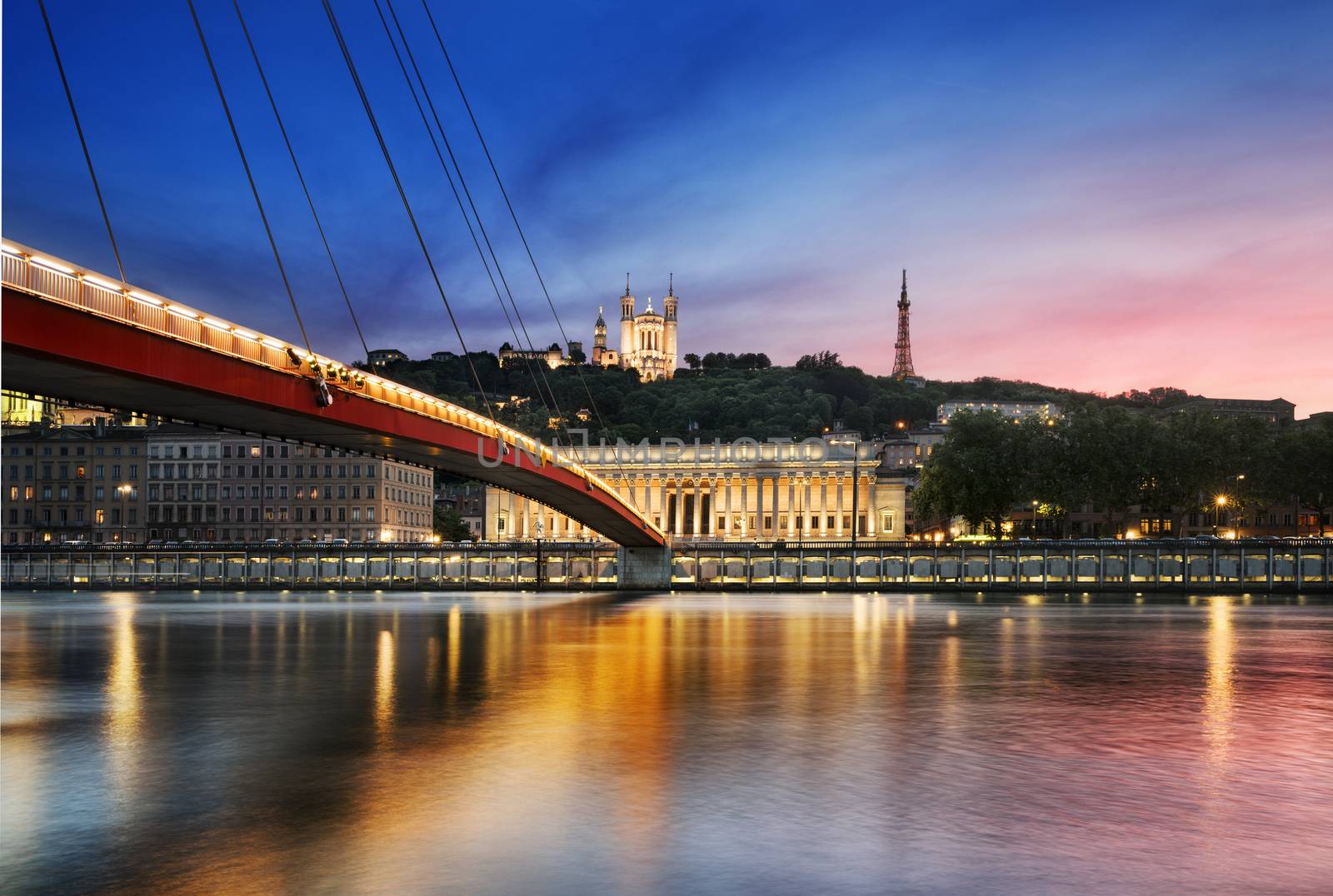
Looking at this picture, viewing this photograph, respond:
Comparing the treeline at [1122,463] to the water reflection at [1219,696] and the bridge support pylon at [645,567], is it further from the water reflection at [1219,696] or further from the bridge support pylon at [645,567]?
the water reflection at [1219,696]

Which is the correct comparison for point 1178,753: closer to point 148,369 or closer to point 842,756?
point 842,756

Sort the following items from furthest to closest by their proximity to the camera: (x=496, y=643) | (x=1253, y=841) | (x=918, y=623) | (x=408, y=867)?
(x=918, y=623), (x=496, y=643), (x=1253, y=841), (x=408, y=867)

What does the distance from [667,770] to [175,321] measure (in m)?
25.0

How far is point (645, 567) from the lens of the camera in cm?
11162

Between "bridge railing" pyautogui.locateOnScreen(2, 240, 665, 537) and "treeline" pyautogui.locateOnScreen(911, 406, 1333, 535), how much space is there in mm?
85244

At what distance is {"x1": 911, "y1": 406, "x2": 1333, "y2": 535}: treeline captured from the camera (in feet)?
413

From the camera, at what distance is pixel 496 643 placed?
42500 millimetres

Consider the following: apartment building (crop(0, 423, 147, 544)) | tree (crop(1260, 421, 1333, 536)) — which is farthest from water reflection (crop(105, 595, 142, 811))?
apartment building (crop(0, 423, 147, 544))

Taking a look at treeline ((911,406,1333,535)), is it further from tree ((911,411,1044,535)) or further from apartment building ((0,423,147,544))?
apartment building ((0,423,147,544))

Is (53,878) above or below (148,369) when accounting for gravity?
below

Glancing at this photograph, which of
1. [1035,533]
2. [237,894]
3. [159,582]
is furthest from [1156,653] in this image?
[1035,533]

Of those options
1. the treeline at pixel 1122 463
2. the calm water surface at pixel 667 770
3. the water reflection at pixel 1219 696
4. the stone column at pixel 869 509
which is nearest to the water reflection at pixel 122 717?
the calm water surface at pixel 667 770

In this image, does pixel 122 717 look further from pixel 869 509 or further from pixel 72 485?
pixel 869 509

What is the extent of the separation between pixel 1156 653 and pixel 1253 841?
26516 mm
